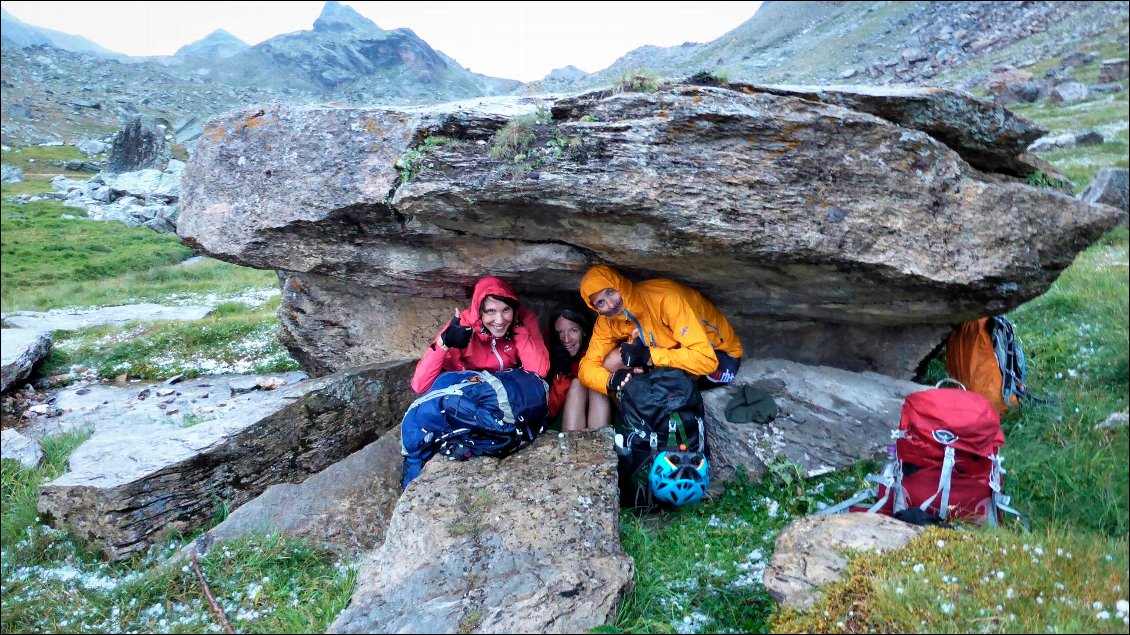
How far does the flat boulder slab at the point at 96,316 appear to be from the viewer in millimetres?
16156

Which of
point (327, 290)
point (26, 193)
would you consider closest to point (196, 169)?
point (327, 290)

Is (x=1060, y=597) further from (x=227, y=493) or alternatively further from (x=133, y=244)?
(x=133, y=244)

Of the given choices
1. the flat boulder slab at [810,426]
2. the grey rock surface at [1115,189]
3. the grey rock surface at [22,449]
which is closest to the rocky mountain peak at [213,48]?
the grey rock surface at [22,449]

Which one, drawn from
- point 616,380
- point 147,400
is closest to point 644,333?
point 616,380

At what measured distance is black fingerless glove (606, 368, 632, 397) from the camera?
7.00 meters

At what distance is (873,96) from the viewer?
663 cm

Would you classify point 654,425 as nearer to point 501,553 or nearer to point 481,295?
point 501,553

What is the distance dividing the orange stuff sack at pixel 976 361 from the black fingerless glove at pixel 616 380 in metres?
4.65

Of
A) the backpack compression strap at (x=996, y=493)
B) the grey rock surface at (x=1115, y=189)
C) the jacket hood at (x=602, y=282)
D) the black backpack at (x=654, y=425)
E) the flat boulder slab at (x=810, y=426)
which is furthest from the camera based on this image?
the grey rock surface at (x=1115, y=189)

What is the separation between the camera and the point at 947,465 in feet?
17.7

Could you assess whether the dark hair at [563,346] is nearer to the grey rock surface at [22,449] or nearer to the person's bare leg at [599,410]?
the person's bare leg at [599,410]

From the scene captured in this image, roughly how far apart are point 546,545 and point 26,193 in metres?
39.6

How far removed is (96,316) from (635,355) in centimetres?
1809

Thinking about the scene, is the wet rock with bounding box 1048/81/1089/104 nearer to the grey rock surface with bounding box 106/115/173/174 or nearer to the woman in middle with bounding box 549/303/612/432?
the woman in middle with bounding box 549/303/612/432
